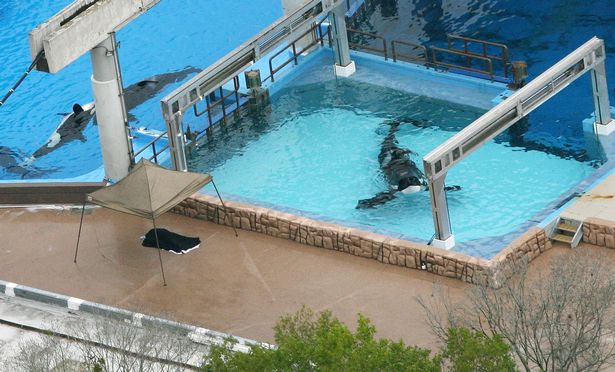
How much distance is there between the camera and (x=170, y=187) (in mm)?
32844

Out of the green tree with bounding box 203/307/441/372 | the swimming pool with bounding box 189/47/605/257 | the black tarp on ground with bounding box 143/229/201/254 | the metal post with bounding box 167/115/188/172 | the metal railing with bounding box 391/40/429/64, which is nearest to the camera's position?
the green tree with bounding box 203/307/441/372

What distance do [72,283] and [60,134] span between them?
367 inches

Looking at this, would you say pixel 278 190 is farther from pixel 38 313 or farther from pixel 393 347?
pixel 393 347

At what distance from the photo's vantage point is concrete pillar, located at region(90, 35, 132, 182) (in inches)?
1396

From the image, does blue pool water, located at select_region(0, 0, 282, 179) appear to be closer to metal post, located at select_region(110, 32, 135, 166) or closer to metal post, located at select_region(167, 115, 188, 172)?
metal post, located at select_region(110, 32, 135, 166)

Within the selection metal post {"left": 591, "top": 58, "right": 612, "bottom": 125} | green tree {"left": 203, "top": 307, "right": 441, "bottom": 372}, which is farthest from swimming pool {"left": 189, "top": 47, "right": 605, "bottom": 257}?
green tree {"left": 203, "top": 307, "right": 441, "bottom": 372}

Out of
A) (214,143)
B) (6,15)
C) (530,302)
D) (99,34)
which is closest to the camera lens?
(530,302)

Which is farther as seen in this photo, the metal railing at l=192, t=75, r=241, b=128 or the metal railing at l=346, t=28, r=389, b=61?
the metal railing at l=346, t=28, r=389, b=61

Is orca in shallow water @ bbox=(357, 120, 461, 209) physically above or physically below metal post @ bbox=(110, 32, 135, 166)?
below

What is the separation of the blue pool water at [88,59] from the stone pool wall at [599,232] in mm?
12912

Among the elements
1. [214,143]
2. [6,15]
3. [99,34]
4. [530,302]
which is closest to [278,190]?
[214,143]

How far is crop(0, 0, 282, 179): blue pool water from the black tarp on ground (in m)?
6.00

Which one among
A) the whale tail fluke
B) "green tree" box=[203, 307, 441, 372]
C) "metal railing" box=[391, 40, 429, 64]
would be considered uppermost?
"green tree" box=[203, 307, 441, 372]

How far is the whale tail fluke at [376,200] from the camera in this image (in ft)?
116
